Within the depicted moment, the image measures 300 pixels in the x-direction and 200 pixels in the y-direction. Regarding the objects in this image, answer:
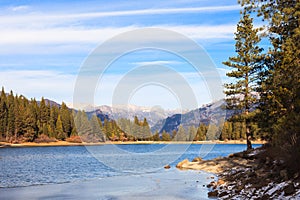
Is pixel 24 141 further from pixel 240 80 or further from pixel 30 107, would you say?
pixel 240 80

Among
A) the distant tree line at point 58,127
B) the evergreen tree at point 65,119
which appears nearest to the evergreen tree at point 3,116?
the distant tree line at point 58,127

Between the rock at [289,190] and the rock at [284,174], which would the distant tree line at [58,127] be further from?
the rock at [289,190]

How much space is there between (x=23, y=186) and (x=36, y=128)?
119 meters

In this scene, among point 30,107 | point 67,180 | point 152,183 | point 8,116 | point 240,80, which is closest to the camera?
point 152,183

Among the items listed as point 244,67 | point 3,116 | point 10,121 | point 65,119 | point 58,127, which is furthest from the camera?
point 65,119

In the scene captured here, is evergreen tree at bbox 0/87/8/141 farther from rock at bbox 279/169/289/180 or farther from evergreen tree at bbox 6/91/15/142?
rock at bbox 279/169/289/180

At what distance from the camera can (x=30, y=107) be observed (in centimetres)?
14638

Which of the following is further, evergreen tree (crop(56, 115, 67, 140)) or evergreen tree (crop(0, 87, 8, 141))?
evergreen tree (crop(56, 115, 67, 140))

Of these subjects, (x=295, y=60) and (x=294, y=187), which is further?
(x=295, y=60)

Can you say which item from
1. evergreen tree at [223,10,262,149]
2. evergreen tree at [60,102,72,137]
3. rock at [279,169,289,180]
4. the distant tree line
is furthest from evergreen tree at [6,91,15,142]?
rock at [279,169,289,180]

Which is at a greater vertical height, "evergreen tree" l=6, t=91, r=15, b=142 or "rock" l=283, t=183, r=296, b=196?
"evergreen tree" l=6, t=91, r=15, b=142

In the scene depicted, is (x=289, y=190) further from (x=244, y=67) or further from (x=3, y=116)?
(x=3, y=116)

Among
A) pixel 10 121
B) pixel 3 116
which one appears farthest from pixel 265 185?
pixel 3 116

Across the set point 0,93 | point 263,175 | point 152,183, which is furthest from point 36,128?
point 263,175
